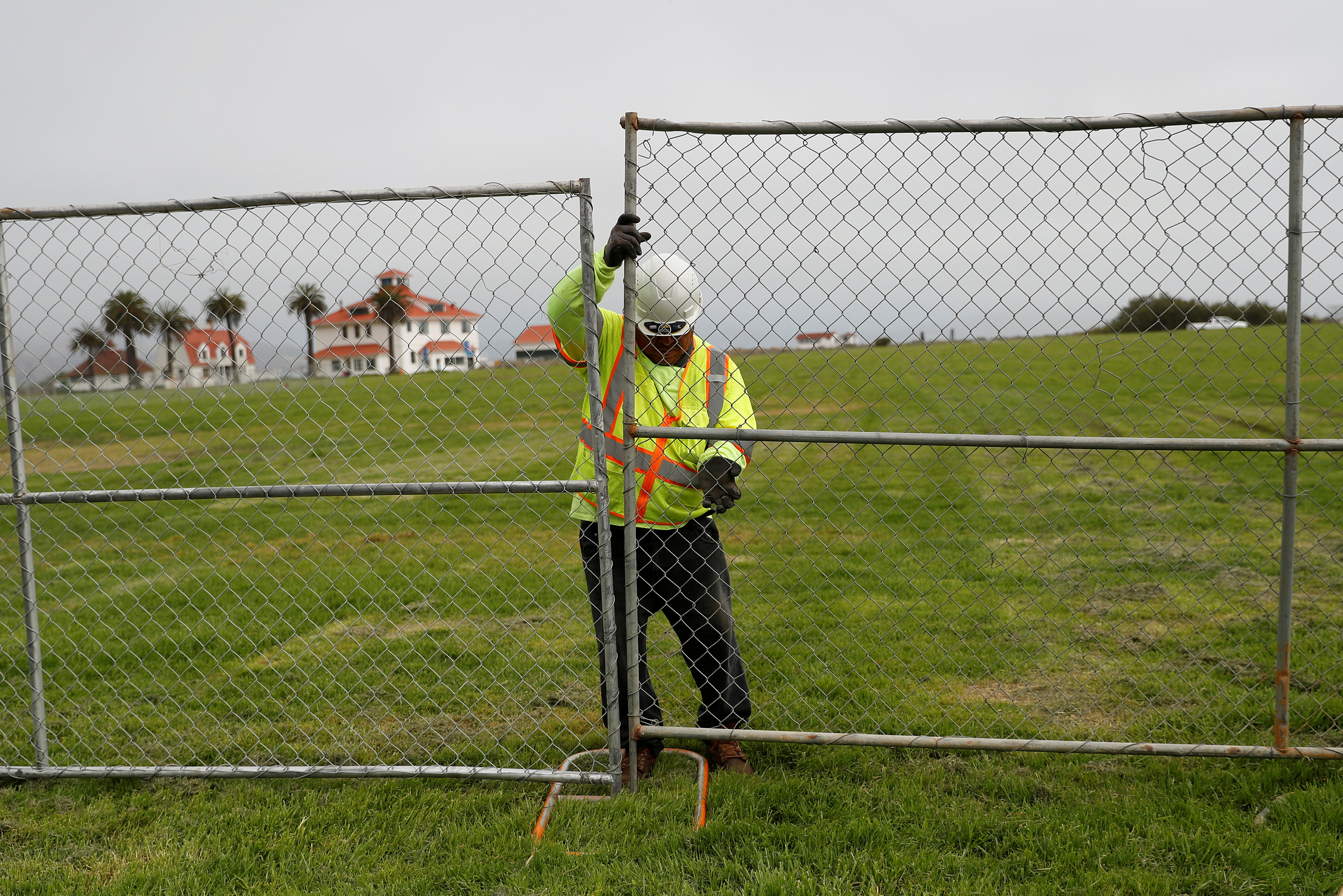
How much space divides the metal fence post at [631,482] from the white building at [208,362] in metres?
1.31

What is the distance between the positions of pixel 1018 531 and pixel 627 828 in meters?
5.36

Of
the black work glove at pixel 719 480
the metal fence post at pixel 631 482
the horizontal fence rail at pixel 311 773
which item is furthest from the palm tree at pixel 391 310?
the horizontal fence rail at pixel 311 773

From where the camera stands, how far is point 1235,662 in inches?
174

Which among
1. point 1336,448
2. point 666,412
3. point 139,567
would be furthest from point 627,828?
point 139,567

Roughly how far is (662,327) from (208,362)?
163 cm

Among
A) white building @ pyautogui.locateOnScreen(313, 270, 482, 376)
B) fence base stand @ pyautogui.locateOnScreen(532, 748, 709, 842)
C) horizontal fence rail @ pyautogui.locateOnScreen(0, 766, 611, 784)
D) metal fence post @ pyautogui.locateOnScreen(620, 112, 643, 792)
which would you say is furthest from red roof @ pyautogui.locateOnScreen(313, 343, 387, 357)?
fence base stand @ pyautogui.locateOnScreen(532, 748, 709, 842)

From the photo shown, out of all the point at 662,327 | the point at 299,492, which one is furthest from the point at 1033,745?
the point at 299,492

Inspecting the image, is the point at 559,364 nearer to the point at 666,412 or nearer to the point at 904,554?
the point at 666,412

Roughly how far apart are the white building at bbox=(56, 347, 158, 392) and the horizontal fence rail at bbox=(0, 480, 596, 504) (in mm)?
606

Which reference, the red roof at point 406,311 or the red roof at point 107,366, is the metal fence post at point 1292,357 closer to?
the red roof at point 406,311

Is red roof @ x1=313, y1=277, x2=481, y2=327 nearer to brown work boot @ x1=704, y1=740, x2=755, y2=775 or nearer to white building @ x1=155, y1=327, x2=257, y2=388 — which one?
white building @ x1=155, y1=327, x2=257, y2=388

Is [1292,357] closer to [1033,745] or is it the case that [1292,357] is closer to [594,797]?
[1033,745]

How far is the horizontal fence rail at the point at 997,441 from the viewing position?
288 cm

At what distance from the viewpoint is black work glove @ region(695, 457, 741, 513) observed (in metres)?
3.19
